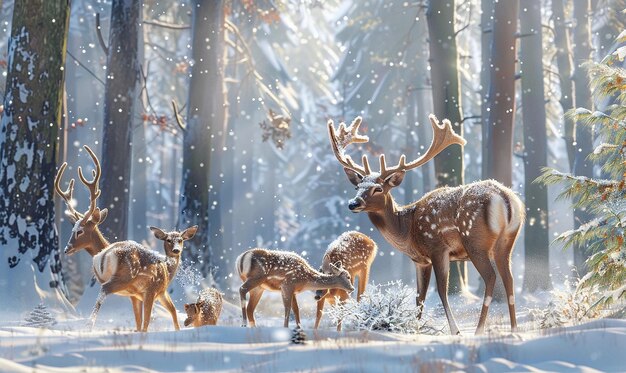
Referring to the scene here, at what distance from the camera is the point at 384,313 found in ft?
28.2

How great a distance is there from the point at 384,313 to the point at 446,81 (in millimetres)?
8709

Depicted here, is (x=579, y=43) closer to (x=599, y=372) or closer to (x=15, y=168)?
(x=15, y=168)

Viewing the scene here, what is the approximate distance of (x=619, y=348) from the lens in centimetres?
690

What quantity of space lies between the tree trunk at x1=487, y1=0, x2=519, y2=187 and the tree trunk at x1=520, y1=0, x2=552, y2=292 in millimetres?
953

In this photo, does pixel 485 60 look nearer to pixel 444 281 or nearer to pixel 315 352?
pixel 444 281

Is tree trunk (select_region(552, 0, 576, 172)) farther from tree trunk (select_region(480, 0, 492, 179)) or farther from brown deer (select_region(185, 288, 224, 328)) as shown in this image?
brown deer (select_region(185, 288, 224, 328))

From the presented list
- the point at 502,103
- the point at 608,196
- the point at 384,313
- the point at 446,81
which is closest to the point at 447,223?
the point at 384,313

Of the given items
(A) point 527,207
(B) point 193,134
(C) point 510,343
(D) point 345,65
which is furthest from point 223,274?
(D) point 345,65

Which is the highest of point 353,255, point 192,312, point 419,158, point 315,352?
point 419,158

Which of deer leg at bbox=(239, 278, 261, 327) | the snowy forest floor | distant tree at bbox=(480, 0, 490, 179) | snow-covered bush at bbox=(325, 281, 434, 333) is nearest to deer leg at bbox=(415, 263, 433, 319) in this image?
snow-covered bush at bbox=(325, 281, 434, 333)

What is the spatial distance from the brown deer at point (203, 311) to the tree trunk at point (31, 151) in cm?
253

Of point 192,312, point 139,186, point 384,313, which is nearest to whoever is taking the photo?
point 384,313

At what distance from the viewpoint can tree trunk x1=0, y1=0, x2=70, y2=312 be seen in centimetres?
1138

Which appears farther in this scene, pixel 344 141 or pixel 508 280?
pixel 344 141
